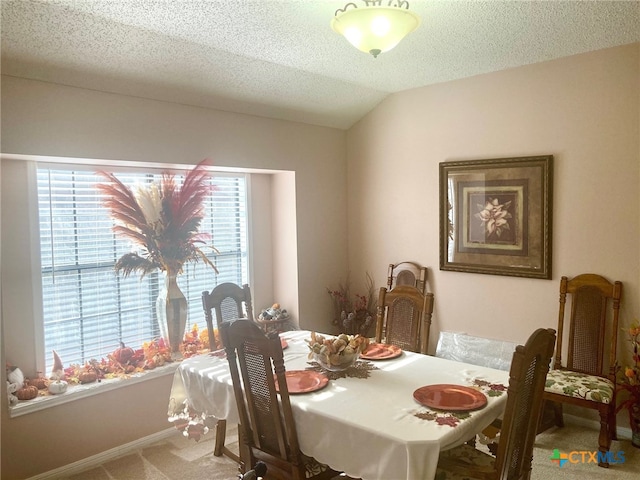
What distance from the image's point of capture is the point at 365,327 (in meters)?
4.68

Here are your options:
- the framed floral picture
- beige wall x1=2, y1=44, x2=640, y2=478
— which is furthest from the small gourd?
the framed floral picture

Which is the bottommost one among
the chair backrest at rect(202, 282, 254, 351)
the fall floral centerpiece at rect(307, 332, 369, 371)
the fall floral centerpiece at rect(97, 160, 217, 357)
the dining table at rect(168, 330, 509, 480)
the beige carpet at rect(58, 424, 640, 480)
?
the beige carpet at rect(58, 424, 640, 480)

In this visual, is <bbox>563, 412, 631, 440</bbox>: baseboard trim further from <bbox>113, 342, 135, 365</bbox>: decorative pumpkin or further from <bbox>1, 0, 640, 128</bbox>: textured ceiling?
<bbox>113, 342, 135, 365</bbox>: decorative pumpkin

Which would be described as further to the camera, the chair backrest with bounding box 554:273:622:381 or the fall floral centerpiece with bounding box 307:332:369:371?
the chair backrest with bounding box 554:273:622:381

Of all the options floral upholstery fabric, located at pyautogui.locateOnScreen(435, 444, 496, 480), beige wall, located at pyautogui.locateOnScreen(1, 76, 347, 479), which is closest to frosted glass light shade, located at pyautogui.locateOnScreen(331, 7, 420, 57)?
beige wall, located at pyautogui.locateOnScreen(1, 76, 347, 479)

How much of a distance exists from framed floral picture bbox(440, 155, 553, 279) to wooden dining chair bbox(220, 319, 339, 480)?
2.27 metres

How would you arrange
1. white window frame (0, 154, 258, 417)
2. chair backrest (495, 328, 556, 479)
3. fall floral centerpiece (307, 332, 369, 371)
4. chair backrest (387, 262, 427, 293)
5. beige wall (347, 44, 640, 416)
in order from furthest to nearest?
chair backrest (387, 262, 427, 293), beige wall (347, 44, 640, 416), white window frame (0, 154, 258, 417), fall floral centerpiece (307, 332, 369, 371), chair backrest (495, 328, 556, 479)

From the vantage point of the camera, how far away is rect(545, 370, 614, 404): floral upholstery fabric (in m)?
3.03

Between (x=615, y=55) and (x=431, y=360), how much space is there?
2.36 meters

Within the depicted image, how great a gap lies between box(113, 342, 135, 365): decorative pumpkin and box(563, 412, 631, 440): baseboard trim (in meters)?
3.18

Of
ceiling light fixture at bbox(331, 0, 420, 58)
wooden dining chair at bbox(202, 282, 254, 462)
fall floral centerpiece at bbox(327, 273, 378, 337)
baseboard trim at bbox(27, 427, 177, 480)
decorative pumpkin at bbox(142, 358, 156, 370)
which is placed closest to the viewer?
ceiling light fixture at bbox(331, 0, 420, 58)

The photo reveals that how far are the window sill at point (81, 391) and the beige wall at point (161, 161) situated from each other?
0.04m

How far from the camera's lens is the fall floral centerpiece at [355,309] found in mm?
4645

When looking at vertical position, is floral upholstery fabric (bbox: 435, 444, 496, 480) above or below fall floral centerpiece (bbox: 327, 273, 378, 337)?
below
